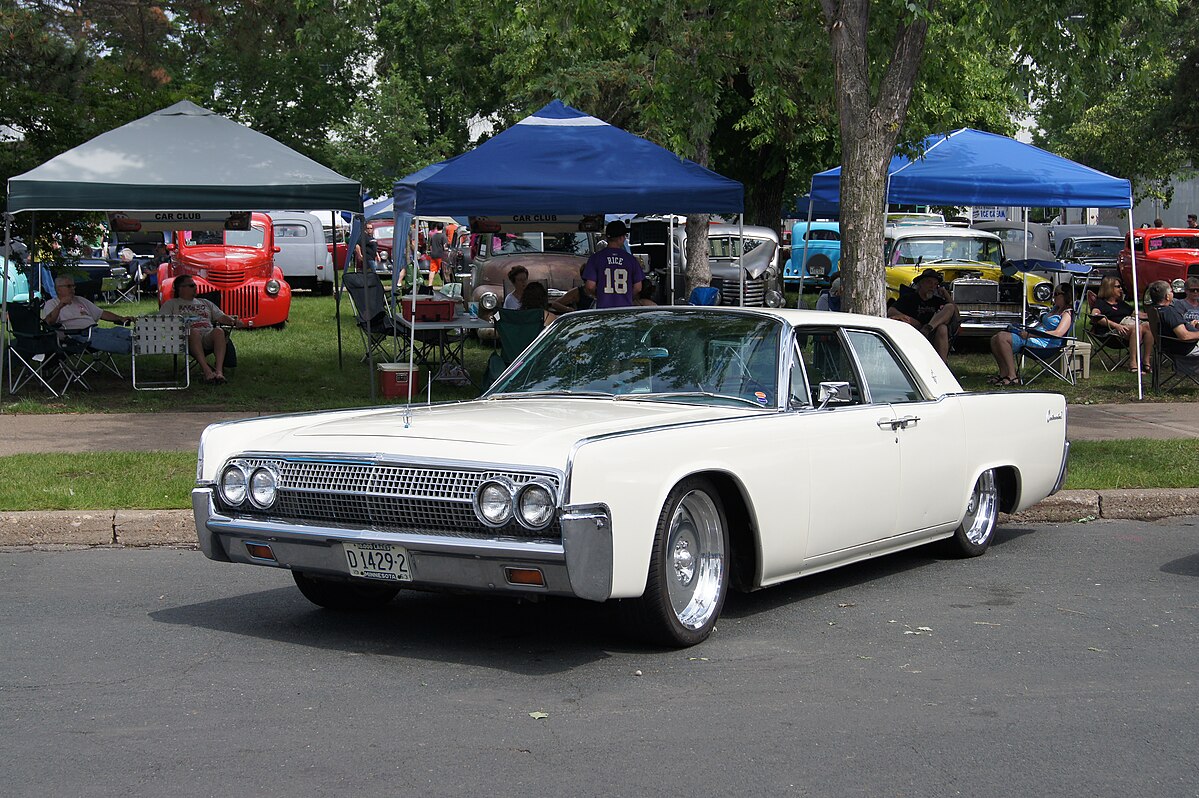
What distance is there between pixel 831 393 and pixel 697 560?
1.17m

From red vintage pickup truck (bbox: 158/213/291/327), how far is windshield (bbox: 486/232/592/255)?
3478 mm

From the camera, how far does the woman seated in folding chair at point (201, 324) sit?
15.4m

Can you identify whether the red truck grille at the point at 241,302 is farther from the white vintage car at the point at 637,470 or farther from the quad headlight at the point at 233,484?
the quad headlight at the point at 233,484

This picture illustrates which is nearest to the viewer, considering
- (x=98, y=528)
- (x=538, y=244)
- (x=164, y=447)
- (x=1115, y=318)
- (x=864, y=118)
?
(x=98, y=528)

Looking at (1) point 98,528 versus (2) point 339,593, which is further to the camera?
(1) point 98,528

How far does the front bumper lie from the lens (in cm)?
514

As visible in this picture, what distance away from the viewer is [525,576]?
5242mm

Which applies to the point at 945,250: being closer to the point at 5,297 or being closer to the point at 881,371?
the point at 5,297

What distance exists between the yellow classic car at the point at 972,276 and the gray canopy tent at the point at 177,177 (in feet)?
26.0

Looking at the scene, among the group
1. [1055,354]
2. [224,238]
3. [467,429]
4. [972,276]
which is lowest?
[467,429]

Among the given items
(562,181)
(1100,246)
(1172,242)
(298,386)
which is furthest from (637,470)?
(1100,246)

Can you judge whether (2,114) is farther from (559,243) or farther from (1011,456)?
(1011,456)

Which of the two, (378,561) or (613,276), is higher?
(613,276)

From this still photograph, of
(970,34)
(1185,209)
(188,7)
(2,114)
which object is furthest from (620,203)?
(1185,209)
